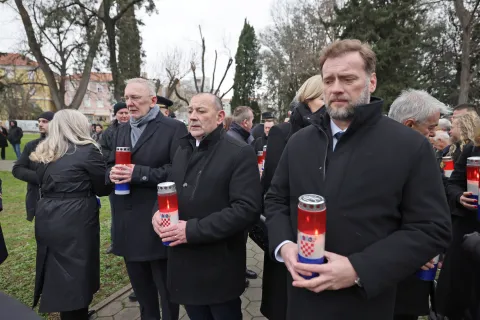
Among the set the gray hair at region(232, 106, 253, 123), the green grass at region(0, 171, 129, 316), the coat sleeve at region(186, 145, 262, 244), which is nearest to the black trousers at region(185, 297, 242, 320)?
the coat sleeve at region(186, 145, 262, 244)

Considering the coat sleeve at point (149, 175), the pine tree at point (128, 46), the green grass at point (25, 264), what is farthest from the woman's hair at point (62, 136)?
the pine tree at point (128, 46)

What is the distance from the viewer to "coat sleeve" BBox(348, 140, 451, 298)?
124 centimetres

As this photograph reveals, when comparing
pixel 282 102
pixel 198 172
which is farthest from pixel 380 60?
pixel 198 172

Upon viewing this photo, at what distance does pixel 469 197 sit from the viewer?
Result: 8.10 ft

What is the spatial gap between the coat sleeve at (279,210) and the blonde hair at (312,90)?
63cm

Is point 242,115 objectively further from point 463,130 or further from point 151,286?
point 151,286

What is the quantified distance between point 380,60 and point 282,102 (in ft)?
47.0

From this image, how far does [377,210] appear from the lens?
134cm

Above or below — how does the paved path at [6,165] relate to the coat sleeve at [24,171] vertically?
below

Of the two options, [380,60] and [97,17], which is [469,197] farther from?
[380,60]

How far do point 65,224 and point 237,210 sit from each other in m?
1.68

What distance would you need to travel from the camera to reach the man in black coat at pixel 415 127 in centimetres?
199

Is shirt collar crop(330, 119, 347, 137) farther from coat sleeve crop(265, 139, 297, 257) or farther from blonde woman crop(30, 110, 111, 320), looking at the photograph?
blonde woman crop(30, 110, 111, 320)

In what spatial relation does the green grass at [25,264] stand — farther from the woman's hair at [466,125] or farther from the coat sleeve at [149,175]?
the woman's hair at [466,125]
